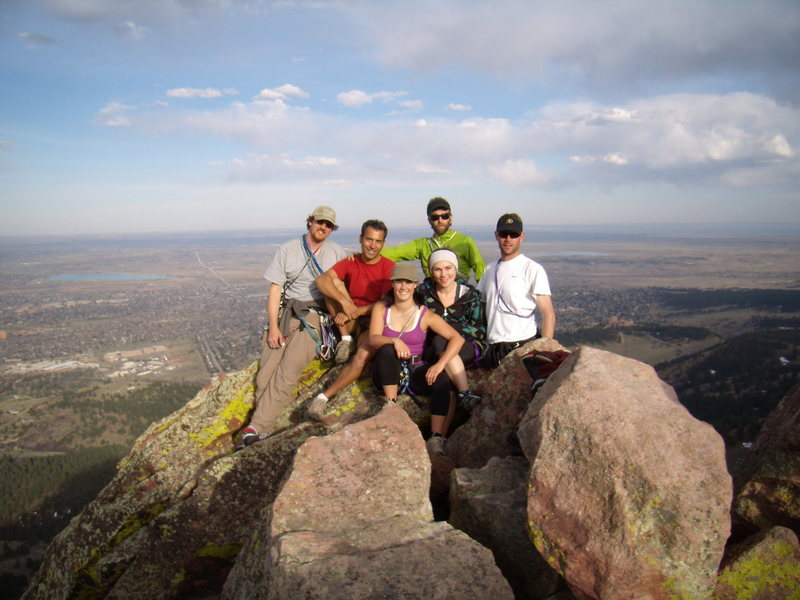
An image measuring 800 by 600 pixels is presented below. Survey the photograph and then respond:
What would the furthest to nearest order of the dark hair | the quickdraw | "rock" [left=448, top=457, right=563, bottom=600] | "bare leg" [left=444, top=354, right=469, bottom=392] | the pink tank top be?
the quickdraw
the dark hair
the pink tank top
"bare leg" [left=444, top=354, right=469, bottom=392]
"rock" [left=448, top=457, right=563, bottom=600]

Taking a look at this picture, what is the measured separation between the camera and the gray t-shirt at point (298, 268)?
8.72 metres

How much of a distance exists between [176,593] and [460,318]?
17.7 feet

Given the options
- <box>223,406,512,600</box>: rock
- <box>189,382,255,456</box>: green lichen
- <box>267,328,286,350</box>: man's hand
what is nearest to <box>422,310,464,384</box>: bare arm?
<box>223,406,512,600</box>: rock

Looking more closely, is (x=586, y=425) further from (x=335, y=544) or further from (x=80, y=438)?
(x=80, y=438)

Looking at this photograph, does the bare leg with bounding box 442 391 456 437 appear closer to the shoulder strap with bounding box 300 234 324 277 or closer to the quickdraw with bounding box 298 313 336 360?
the quickdraw with bounding box 298 313 336 360

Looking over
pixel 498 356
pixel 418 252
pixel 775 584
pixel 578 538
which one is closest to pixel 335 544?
pixel 578 538

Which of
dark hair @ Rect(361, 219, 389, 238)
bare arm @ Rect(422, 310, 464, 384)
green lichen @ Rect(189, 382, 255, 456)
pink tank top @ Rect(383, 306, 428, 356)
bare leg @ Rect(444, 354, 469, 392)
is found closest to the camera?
bare arm @ Rect(422, 310, 464, 384)

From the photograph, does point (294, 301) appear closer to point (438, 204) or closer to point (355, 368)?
point (355, 368)

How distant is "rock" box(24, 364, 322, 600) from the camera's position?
5605mm

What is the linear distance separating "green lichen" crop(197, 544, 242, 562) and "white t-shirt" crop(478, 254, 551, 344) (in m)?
4.71

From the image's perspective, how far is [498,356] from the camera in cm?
734


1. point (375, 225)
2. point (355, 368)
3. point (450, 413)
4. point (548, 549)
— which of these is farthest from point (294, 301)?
point (548, 549)

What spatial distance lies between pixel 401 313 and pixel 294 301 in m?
2.62

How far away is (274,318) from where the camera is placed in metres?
8.58
